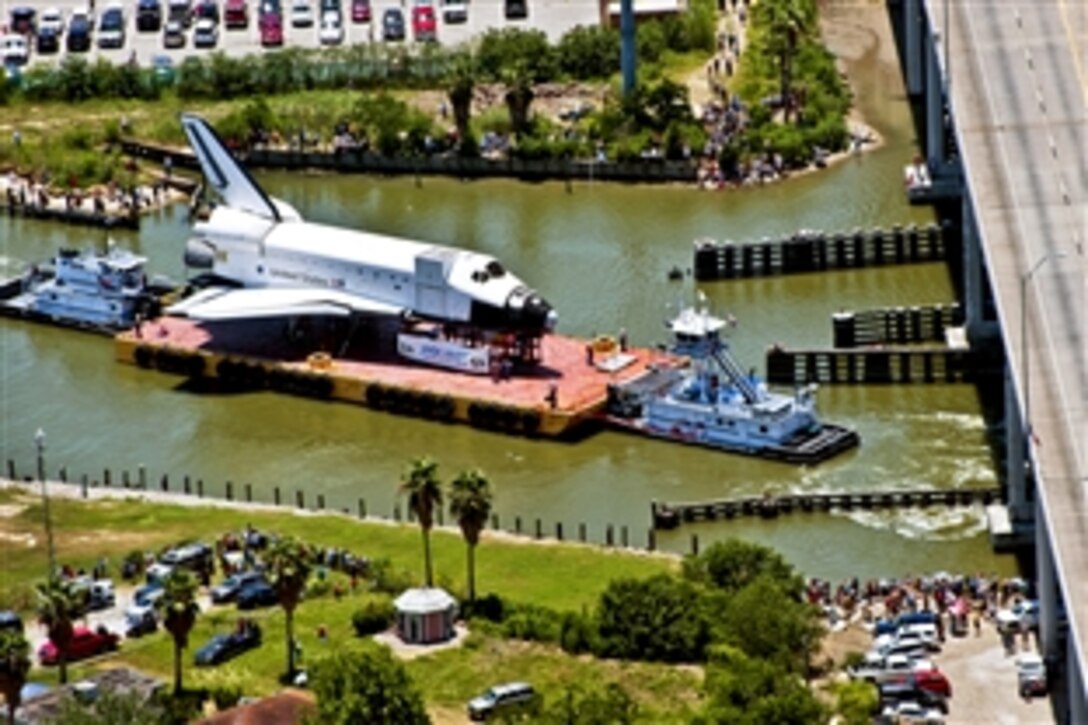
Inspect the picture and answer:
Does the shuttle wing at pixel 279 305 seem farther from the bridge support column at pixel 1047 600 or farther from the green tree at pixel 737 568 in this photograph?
the bridge support column at pixel 1047 600

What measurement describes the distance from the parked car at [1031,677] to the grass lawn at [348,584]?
36.5 ft

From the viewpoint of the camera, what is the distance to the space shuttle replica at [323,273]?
183 meters

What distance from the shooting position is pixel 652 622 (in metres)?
142

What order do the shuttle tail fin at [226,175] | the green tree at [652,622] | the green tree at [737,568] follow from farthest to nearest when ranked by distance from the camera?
the shuttle tail fin at [226,175] → the green tree at [737,568] → the green tree at [652,622]

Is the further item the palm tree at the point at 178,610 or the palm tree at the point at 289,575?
the palm tree at the point at 289,575

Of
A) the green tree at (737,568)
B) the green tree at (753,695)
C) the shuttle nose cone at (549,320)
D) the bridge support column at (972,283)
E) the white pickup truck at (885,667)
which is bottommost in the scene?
the white pickup truck at (885,667)

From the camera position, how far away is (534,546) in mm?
159250

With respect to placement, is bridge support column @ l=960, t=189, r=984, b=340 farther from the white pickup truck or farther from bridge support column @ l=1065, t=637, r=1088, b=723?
bridge support column @ l=1065, t=637, r=1088, b=723

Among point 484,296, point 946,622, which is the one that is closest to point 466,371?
point 484,296

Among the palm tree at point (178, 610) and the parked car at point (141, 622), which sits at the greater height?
the palm tree at point (178, 610)

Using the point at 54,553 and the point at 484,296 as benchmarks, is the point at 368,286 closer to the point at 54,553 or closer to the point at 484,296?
the point at 484,296

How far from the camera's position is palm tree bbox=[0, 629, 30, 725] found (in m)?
134

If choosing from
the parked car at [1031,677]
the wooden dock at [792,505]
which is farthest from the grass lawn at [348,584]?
the parked car at [1031,677]

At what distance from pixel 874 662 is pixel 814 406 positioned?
33.8 m
